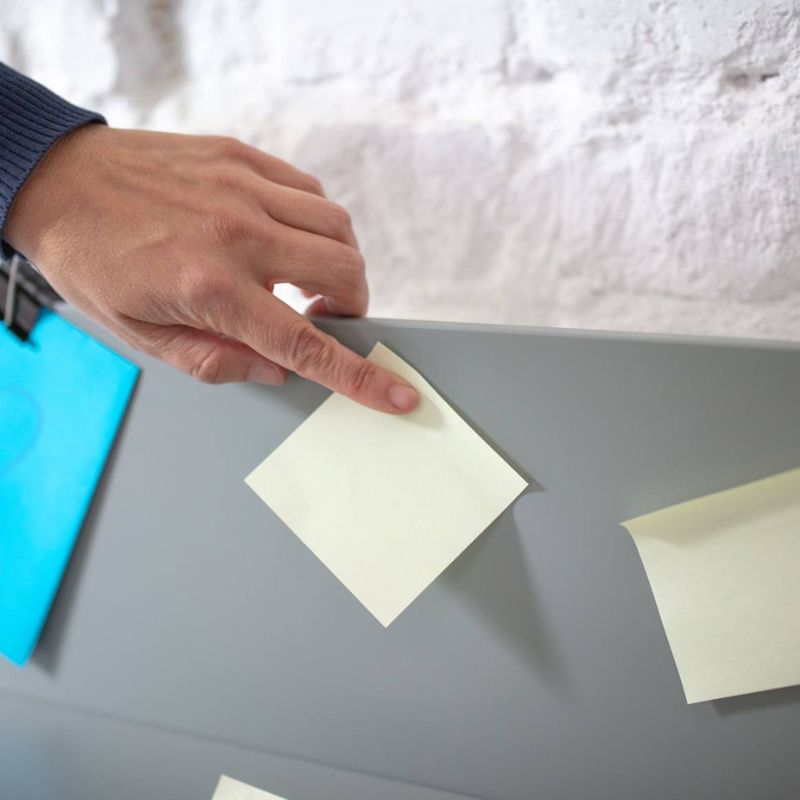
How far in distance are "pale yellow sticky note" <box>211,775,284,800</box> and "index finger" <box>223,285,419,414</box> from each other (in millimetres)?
251

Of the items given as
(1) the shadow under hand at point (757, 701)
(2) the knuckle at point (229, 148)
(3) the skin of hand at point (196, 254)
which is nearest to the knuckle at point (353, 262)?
(3) the skin of hand at point (196, 254)

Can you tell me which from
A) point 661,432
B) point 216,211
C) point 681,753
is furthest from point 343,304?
point 681,753

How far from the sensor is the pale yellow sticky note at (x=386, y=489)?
434 millimetres

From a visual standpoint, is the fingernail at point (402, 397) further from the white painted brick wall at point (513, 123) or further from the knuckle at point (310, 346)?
the white painted brick wall at point (513, 123)

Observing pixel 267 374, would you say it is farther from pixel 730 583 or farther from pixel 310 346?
pixel 730 583

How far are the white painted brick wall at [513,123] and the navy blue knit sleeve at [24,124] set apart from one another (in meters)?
0.18

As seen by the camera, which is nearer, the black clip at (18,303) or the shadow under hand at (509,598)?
the shadow under hand at (509,598)

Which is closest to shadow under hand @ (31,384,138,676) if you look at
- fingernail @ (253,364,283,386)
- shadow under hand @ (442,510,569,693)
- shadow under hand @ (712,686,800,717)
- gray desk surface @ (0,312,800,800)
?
gray desk surface @ (0,312,800,800)

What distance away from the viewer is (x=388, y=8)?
598 millimetres

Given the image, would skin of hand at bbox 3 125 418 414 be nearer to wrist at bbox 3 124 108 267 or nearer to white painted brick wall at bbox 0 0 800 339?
wrist at bbox 3 124 108 267

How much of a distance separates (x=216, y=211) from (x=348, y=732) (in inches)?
12.8

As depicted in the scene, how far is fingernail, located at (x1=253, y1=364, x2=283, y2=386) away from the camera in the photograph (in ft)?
1.53

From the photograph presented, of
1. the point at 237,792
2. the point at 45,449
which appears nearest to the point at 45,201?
the point at 45,449

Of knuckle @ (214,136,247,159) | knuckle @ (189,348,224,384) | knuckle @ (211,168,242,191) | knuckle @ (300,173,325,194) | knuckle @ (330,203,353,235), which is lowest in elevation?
knuckle @ (189,348,224,384)
